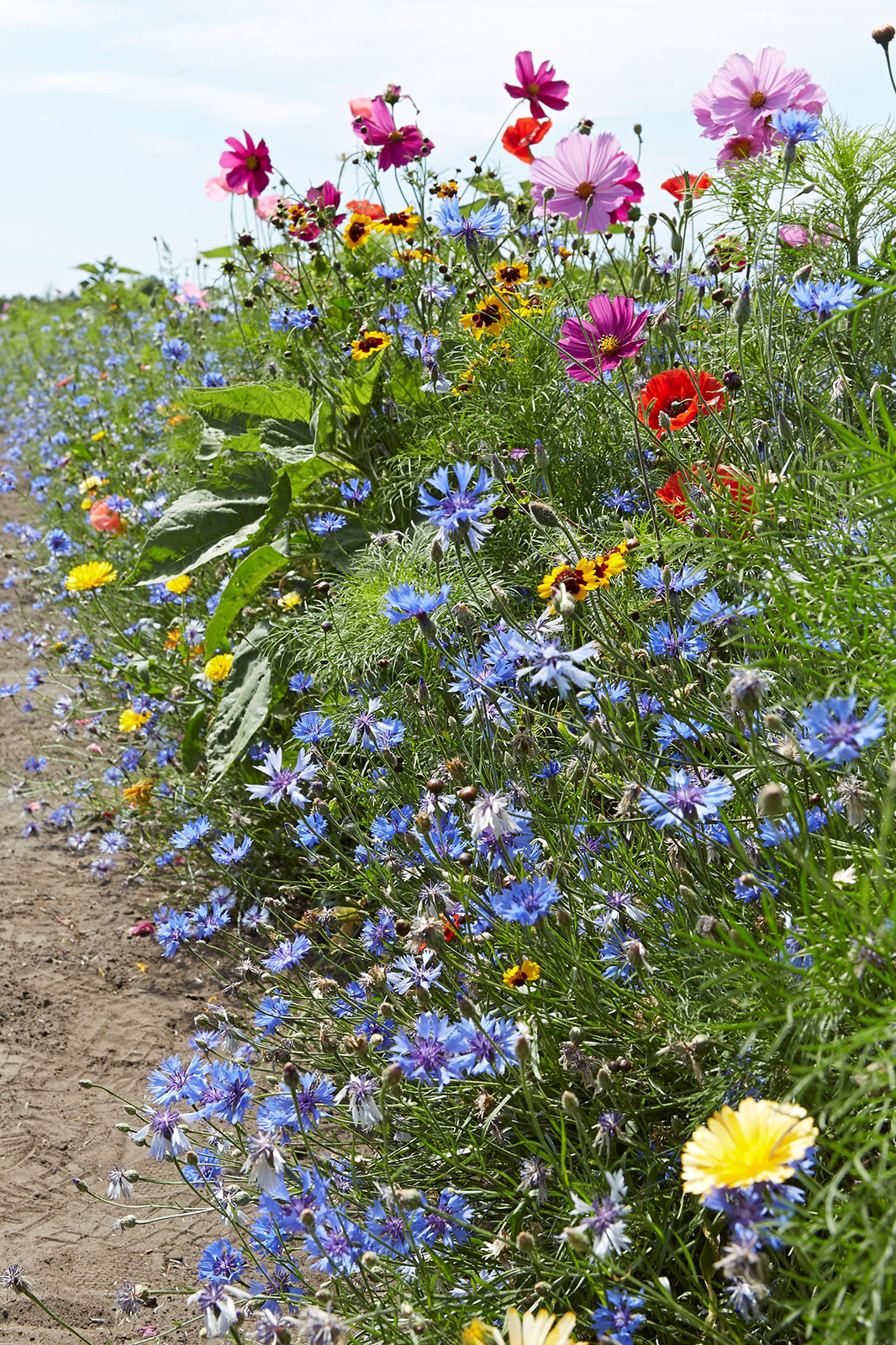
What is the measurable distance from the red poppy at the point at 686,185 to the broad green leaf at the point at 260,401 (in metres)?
1.20

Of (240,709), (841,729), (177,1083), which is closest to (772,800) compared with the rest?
(841,729)

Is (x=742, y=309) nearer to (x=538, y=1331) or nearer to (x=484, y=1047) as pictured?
(x=484, y=1047)

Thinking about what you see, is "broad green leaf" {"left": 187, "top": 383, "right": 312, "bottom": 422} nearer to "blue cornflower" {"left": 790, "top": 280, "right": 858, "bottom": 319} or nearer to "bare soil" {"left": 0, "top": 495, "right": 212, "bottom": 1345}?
"bare soil" {"left": 0, "top": 495, "right": 212, "bottom": 1345}

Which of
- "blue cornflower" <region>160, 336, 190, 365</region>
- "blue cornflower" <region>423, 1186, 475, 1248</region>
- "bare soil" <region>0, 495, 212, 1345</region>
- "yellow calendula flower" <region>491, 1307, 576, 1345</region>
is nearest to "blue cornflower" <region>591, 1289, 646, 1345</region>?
"yellow calendula flower" <region>491, 1307, 576, 1345</region>

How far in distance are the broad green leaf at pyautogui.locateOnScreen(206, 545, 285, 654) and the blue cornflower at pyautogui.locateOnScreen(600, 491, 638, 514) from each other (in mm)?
906

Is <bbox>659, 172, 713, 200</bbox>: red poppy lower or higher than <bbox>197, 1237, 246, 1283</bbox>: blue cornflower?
higher

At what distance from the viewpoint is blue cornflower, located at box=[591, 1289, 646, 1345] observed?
1066 mm

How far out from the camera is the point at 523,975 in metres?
1.36

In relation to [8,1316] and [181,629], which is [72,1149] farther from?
[181,629]

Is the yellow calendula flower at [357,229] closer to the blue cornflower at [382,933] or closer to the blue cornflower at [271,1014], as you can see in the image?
the blue cornflower at [382,933]

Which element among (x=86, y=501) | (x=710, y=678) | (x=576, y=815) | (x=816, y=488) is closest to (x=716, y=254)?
(x=816, y=488)

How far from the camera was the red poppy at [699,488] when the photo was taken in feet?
5.38

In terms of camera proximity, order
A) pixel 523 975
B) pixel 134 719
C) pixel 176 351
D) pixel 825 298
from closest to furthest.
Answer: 1. pixel 523 975
2. pixel 825 298
3. pixel 134 719
4. pixel 176 351

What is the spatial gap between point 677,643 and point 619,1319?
3.03 ft
